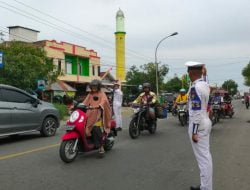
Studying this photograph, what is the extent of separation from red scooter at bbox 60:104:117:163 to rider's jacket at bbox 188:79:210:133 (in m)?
3.22

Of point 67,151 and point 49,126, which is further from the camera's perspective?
point 49,126

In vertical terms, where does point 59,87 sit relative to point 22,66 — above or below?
below

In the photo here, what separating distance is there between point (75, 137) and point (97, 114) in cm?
87

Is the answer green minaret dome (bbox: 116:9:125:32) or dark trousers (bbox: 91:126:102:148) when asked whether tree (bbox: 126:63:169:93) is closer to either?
green minaret dome (bbox: 116:9:125:32)

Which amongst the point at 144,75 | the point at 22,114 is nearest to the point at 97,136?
the point at 22,114

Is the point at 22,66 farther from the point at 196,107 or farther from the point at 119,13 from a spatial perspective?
the point at 119,13

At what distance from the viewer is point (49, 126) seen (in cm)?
1336

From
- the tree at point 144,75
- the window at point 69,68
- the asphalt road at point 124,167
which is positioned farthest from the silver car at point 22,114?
the tree at point 144,75

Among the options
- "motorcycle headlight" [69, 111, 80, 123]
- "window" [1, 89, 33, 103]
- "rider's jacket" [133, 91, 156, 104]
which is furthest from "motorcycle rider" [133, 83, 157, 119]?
"motorcycle headlight" [69, 111, 80, 123]

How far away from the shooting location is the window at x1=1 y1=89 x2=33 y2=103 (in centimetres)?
1172

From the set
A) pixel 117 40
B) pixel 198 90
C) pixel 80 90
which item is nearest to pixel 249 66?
pixel 117 40

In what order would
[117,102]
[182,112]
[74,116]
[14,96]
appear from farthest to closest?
[182,112], [117,102], [14,96], [74,116]

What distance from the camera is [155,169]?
25.9 feet

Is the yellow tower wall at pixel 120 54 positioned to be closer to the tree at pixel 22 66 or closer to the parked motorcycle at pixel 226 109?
the tree at pixel 22 66
